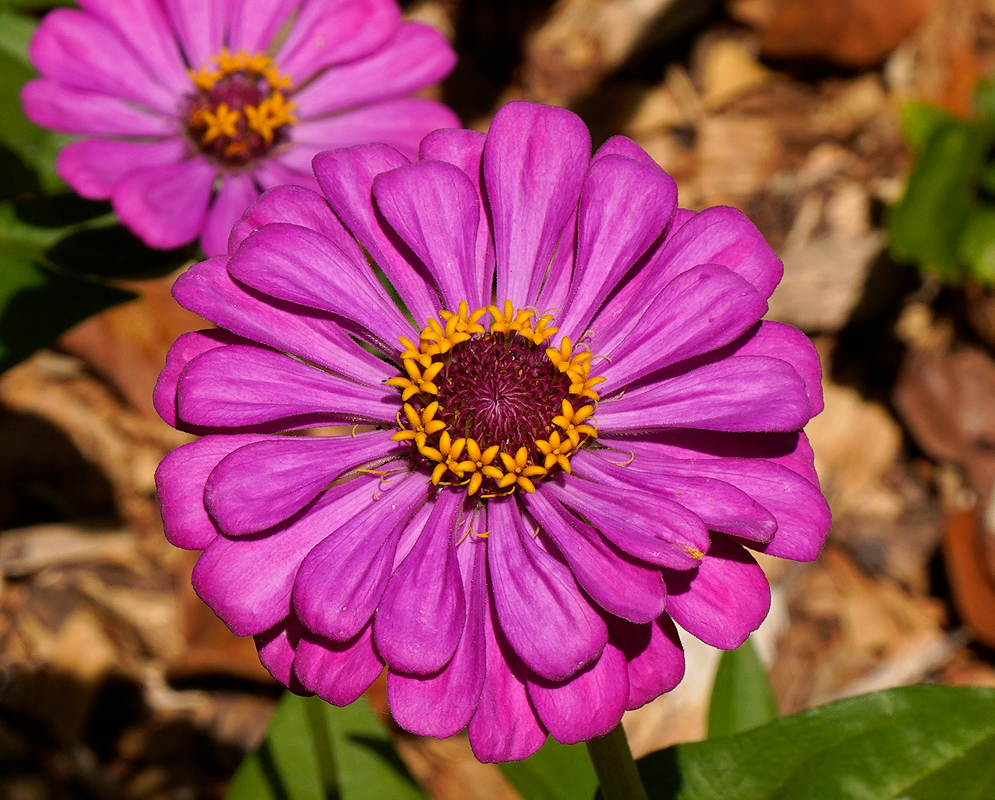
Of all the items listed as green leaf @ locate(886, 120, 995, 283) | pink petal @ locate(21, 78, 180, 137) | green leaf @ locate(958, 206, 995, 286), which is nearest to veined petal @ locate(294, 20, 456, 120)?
pink petal @ locate(21, 78, 180, 137)

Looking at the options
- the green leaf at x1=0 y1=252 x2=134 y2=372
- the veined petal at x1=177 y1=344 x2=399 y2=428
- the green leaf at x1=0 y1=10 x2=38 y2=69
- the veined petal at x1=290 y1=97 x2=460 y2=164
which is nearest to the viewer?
the veined petal at x1=177 y1=344 x2=399 y2=428

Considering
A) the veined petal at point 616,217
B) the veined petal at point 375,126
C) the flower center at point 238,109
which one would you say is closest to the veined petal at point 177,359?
the veined petal at point 616,217

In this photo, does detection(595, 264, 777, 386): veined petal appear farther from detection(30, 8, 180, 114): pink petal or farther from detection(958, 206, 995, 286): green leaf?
detection(958, 206, 995, 286): green leaf

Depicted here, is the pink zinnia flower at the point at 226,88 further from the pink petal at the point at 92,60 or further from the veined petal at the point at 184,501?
the veined petal at the point at 184,501

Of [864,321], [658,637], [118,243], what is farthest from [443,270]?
[864,321]

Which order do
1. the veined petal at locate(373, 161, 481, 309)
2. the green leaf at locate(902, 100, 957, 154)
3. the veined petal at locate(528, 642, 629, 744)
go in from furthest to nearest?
the green leaf at locate(902, 100, 957, 154) < the veined petal at locate(373, 161, 481, 309) < the veined petal at locate(528, 642, 629, 744)

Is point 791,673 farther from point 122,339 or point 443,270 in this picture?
point 122,339

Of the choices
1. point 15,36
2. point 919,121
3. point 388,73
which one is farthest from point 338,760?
point 919,121
